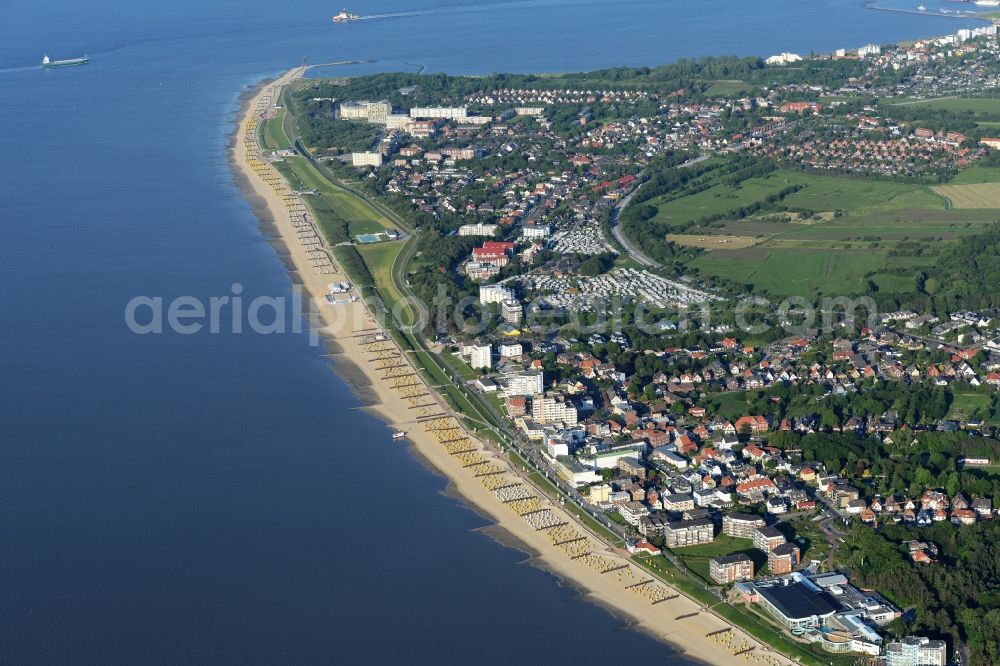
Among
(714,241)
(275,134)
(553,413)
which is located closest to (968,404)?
(553,413)

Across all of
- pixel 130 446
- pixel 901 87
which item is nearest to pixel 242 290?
pixel 130 446

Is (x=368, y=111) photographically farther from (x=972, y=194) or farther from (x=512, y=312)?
(x=512, y=312)

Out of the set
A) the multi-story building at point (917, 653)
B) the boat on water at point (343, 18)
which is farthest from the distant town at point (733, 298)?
the boat on water at point (343, 18)

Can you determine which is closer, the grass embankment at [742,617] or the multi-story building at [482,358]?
the grass embankment at [742,617]

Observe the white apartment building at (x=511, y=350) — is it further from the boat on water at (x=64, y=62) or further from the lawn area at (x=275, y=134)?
the boat on water at (x=64, y=62)

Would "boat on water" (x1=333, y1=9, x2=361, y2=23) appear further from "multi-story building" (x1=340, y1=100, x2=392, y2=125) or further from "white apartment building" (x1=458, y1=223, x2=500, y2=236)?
"white apartment building" (x1=458, y1=223, x2=500, y2=236)

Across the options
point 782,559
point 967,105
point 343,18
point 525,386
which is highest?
point 343,18
